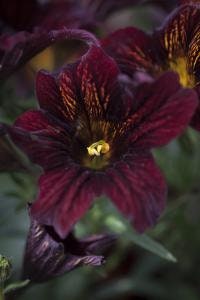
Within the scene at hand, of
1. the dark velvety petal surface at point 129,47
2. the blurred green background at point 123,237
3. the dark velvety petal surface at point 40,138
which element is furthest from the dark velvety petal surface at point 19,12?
the dark velvety petal surface at point 40,138

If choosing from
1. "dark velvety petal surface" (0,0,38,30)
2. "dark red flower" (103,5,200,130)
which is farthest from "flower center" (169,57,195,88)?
"dark velvety petal surface" (0,0,38,30)

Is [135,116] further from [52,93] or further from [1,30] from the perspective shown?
[1,30]

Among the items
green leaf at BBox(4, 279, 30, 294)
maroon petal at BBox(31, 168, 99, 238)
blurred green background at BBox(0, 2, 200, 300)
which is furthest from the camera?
blurred green background at BBox(0, 2, 200, 300)

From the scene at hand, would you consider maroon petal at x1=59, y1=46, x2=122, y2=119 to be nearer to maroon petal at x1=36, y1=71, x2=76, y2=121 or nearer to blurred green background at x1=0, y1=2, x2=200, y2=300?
maroon petal at x1=36, y1=71, x2=76, y2=121

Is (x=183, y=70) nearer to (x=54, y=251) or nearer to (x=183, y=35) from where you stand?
(x=183, y=35)

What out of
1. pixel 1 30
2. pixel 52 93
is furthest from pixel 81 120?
pixel 1 30

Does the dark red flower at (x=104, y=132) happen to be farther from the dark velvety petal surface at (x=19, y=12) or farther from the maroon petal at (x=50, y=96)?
the dark velvety petal surface at (x=19, y=12)
